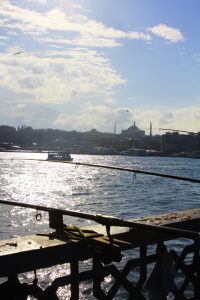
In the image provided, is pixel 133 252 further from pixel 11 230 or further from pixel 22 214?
pixel 22 214

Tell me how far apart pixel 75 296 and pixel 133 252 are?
11538 mm

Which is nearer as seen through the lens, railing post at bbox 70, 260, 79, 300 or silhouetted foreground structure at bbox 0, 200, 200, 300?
silhouetted foreground structure at bbox 0, 200, 200, 300

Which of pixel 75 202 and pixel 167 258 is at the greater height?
pixel 167 258

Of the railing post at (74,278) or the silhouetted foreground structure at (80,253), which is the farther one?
the railing post at (74,278)

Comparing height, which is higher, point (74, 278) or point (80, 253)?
point (80, 253)

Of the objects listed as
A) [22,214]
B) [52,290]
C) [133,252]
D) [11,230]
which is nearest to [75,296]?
[52,290]

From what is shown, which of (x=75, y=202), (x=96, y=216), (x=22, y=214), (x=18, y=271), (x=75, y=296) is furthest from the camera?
(x=75, y=202)

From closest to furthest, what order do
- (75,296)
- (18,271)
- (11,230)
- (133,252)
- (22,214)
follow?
(18,271) < (75,296) < (133,252) < (11,230) < (22,214)

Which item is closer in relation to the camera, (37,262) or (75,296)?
(37,262)

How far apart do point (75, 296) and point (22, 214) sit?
2510 centimetres

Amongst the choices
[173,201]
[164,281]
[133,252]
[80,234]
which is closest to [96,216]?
[80,234]

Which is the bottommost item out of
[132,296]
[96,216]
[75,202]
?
[75,202]

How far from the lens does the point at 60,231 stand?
4.47 meters

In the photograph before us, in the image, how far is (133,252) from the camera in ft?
51.0
